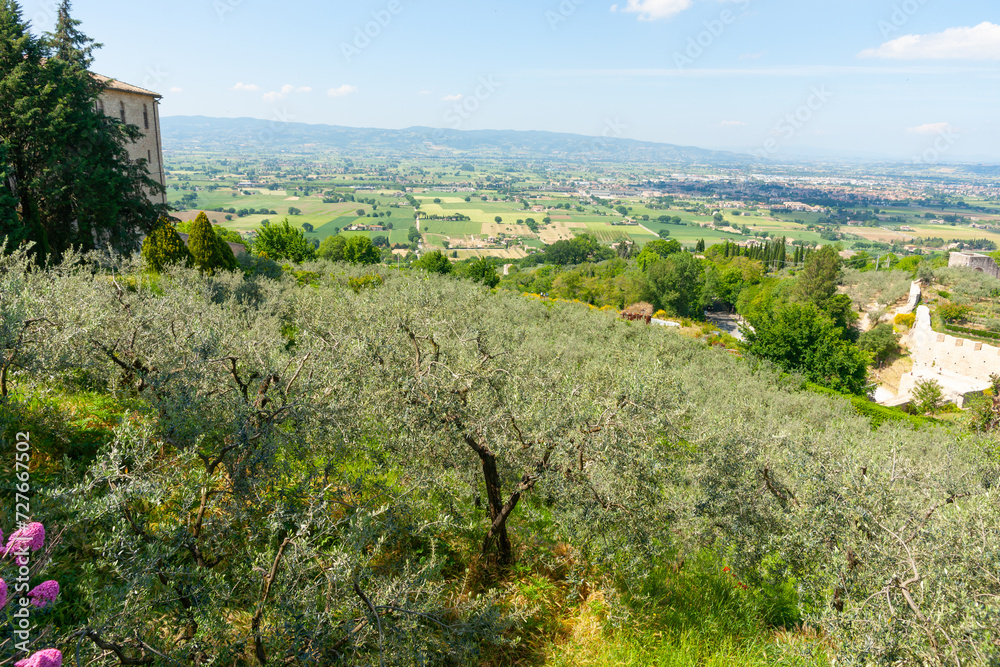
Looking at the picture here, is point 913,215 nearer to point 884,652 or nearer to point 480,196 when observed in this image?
point 480,196

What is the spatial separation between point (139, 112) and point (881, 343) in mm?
52817

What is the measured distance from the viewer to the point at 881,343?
3672 centimetres

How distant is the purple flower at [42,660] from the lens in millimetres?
2436

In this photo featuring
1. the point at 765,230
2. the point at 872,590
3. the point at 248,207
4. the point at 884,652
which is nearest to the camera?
the point at 884,652

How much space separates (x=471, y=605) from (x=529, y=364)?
455cm

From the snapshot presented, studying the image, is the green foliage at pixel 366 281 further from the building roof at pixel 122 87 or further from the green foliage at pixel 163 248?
the building roof at pixel 122 87

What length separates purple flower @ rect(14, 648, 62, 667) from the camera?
2.44 meters

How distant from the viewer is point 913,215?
17212 centimetres

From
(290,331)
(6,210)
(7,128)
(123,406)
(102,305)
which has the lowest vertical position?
(290,331)

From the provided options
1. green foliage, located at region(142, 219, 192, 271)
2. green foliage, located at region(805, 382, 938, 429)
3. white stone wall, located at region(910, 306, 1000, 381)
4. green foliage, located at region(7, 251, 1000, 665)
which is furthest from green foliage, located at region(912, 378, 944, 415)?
green foliage, located at region(142, 219, 192, 271)

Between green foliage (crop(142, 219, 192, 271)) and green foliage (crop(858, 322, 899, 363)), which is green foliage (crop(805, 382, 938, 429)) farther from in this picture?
green foliage (crop(142, 219, 192, 271))

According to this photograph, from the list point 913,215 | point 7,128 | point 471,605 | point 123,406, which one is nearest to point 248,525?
point 471,605

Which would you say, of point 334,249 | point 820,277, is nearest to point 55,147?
point 334,249

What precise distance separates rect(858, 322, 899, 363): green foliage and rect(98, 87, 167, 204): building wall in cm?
4791
